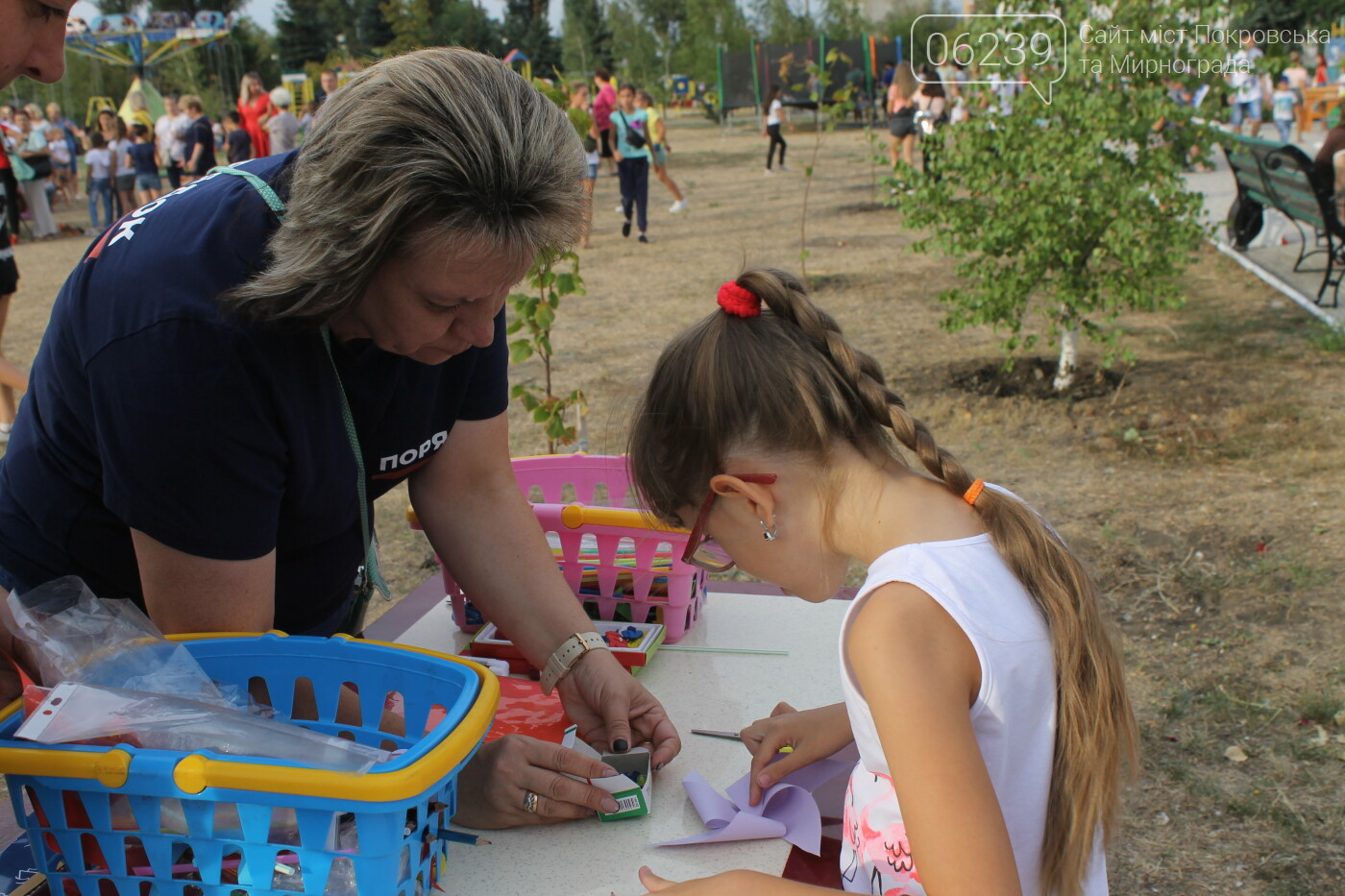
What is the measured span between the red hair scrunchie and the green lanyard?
0.50 meters

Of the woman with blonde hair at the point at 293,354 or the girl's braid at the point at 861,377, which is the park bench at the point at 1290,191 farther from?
the woman with blonde hair at the point at 293,354

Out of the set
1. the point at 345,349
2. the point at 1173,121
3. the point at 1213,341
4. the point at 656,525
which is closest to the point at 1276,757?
the point at 656,525

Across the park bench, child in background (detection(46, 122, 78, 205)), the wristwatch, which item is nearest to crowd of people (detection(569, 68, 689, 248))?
the park bench

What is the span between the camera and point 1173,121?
4656 mm

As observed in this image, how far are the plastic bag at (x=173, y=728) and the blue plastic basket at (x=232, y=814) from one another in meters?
0.02

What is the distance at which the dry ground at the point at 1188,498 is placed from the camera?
2.38 m

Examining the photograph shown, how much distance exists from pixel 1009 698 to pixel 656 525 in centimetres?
79

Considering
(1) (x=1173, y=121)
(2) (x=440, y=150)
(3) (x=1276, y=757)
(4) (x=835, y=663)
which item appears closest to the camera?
(2) (x=440, y=150)

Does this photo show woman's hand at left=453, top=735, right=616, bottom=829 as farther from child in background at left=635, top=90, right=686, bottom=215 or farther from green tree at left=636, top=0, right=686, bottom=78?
green tree at left=636, top=0, right=686, bottom=78

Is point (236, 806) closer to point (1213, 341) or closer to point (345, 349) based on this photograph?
point (345, 349)

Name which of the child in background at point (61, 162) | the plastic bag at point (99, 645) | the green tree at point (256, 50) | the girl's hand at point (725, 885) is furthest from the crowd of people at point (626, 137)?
the green tree at point (256, 50)

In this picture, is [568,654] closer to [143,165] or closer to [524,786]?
[524,786]

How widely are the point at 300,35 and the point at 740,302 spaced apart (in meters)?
52.1

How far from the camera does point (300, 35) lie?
4716 centimetres
